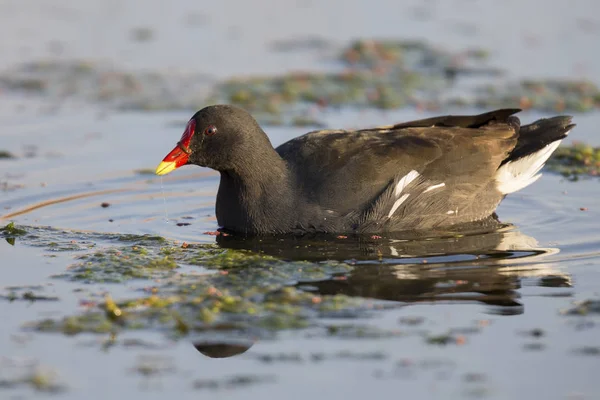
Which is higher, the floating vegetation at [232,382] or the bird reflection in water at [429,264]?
the bird reflection in water at [429,264]

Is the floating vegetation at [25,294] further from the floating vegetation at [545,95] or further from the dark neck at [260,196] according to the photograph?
the floating vegetation at [545,95]

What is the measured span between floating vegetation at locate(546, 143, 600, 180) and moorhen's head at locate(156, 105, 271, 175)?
2980mm

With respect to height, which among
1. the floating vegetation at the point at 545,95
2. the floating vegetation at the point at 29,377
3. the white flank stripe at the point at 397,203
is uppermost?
the floating vegetation at the point at 545,95

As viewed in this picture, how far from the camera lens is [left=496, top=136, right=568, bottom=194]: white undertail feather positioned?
7.87 metres

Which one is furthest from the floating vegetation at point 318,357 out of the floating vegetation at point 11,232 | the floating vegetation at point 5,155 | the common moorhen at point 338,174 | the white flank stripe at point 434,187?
the floating vegetation at point 5,155

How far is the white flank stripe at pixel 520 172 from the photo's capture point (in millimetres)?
7867

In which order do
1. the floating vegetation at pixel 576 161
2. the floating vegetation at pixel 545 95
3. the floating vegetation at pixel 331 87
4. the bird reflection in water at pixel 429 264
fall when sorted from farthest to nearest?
1. the floating vegetation at pixel 331 87
2. the floating vegetation at pixel 545 95
3. the floating vegetation at pixel 576 161
4. the bird reflection in water at pixel 429 264

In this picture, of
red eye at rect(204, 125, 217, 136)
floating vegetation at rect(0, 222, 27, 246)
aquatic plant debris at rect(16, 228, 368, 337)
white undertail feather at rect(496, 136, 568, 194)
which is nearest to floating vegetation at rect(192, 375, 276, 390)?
aquatic plant debris at rect(16, 228, 368, 337)

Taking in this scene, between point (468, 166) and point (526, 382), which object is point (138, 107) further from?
point (526, 382)

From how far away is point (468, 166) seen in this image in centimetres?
763

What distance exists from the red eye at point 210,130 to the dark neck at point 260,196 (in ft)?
0.99

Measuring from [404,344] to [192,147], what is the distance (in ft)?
9.25

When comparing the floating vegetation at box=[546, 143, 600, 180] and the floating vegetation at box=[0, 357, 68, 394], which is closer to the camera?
the floating vegetation at box=[0, 357, 68, 394]

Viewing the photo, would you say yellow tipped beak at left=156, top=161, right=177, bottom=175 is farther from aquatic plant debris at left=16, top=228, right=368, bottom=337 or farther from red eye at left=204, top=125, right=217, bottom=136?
aquatic plant debris at left=16, top=228, right=368, bottom=337
